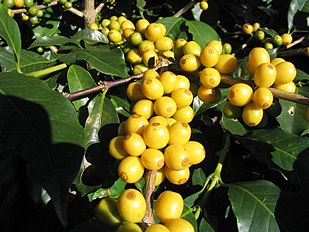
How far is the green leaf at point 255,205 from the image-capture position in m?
1.29

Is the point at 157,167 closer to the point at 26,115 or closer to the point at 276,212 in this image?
the point at 26,115

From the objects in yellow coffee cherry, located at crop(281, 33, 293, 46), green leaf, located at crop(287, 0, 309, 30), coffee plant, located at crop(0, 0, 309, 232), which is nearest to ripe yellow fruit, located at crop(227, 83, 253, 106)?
coffee plant, located at crop(0, 0, 309, 232)

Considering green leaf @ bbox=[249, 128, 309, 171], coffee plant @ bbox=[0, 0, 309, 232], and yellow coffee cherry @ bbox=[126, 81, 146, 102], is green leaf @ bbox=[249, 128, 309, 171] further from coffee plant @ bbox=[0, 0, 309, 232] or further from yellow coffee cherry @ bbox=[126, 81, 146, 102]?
yellow coffee cherry @ bbox=[126, 81, 146, 102]

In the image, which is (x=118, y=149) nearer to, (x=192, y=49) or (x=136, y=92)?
(x=136, y=92)

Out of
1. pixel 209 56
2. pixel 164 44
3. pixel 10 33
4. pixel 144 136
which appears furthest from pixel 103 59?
pixel 144 136

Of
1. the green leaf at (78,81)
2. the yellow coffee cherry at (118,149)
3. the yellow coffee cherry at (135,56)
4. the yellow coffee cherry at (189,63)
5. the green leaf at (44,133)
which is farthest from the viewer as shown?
the yellow coffee cherry at (135,56)

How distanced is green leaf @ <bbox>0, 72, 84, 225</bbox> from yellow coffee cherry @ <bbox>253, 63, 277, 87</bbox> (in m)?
0.58

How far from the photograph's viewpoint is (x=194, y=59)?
1.35 m

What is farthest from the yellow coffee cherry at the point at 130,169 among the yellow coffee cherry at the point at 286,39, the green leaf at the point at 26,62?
the yellow coffee cherry at the point at 286,39

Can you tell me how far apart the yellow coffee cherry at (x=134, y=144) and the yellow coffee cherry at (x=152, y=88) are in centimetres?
18

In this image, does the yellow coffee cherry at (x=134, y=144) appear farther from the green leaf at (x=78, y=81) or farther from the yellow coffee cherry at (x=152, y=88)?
the green leaf at (x=78, y=81)

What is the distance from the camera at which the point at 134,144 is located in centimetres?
106

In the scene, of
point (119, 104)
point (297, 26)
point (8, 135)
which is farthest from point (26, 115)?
point (297, 26)

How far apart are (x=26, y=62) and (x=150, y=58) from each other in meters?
0.59
